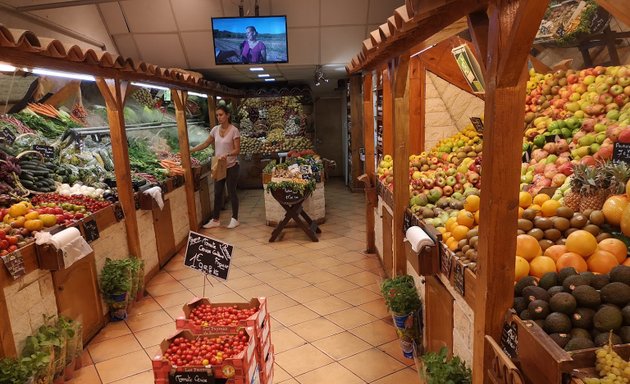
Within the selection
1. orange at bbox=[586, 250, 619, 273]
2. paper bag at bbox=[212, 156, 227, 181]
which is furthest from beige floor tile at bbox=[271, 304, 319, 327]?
paper bag at bbox=[212, 156, 227, 181]

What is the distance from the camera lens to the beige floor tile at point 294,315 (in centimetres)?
427

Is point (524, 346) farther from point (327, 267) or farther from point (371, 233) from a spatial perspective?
point (371, 233)

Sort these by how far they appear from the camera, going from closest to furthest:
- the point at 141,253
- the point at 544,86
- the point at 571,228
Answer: the point at 571,228
the point at 544,86
the point at 141,253

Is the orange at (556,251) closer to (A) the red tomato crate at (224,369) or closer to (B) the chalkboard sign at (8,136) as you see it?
(A) the red tomato crate at (224,369)

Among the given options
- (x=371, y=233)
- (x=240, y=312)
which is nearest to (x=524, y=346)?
(x=240, y=312)

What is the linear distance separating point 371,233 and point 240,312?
3.38 m

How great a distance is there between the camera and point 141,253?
5.16 metres

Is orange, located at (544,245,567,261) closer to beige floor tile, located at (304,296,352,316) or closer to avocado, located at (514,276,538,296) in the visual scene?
avocado, located at (514,276,538,296)

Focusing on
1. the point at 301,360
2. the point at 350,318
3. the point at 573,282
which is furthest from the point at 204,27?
the point at 573,282

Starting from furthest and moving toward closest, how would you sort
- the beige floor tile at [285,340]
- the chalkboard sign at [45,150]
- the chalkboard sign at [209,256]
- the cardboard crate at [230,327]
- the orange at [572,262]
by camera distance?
1. the chalkboard sign at [45,150]
2. the beige floor tile at [285,340]
3. the chalkboard sign at [209,256]
4. the cardboard crate at [230,327]
5. the orange at [572,262]

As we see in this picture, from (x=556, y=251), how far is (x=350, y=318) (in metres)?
2.50

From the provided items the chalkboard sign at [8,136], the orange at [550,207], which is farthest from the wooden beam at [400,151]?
the chalkboard sign at [8,136]

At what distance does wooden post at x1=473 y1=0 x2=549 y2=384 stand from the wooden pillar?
377 cm

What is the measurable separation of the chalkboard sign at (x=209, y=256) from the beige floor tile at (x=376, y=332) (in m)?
1.54
